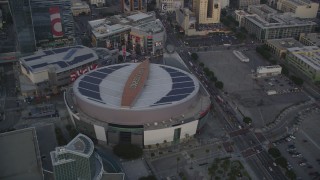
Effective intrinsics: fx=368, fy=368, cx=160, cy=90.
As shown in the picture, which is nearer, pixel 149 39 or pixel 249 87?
pixel 249 87

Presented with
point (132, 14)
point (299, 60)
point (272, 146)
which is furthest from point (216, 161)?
point (132, 14)

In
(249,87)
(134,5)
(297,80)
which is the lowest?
(249,87)

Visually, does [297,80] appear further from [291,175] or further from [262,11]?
[262,11]

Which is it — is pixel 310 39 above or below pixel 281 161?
above

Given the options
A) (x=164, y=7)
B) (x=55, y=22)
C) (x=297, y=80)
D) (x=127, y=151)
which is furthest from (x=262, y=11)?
(x=127, y=151)

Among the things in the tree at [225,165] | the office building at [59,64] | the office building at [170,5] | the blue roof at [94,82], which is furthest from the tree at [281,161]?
the office building at [170,5]

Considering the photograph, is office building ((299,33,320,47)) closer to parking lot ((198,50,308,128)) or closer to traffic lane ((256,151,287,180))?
parking lot ((198,50,308,128))

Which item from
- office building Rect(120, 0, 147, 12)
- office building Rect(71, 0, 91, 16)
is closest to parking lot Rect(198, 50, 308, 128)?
office building Rect(120, 0, 147, 12)
